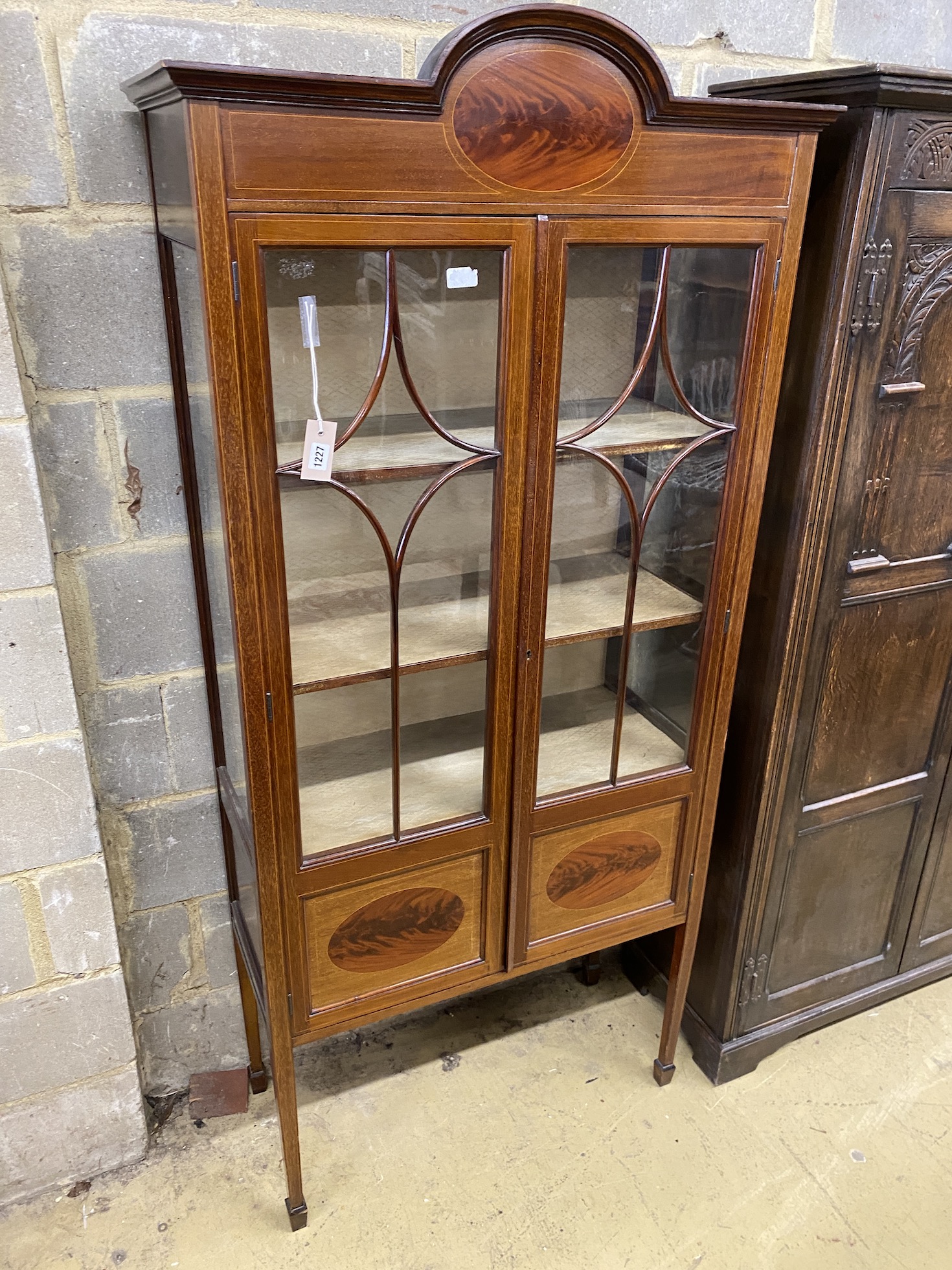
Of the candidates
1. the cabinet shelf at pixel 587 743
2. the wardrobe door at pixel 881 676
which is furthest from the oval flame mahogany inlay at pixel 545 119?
the cabinet shelf at pixel 587 743

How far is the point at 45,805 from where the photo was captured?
4.74 feet

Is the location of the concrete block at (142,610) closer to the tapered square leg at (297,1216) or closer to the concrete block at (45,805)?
the concrete block at (45,805)

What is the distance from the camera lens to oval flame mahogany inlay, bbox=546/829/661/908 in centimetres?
158

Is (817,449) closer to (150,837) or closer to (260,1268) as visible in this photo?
(150,837)

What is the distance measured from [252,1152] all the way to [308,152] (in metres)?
1.67

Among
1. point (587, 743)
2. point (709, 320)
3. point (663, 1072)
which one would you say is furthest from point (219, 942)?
point (709, 320)

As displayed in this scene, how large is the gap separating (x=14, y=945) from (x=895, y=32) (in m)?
2.21

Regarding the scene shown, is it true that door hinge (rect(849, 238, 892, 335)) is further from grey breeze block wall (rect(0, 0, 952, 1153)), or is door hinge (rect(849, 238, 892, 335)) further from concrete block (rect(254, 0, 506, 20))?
concrete block (rect(254, 0, 506, 20))

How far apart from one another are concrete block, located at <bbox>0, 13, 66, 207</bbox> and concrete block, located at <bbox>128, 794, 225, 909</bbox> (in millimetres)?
971

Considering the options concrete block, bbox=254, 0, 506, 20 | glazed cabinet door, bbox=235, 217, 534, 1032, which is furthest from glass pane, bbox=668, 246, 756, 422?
concrete block, bbox=254, 0, 506, 20

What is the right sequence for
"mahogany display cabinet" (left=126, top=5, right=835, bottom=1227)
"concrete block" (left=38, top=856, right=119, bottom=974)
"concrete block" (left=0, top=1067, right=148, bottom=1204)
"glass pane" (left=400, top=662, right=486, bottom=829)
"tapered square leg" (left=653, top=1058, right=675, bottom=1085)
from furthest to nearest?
"tapered square leg" (left=653, top=1058, right=675, bottom=1085)
"concrete block" (left=0, top=1067, right=148, bottom=1204)
"concrete block" (left=38, top=856, right=119, bottom=974)
"glass pane" (left=400, top=662, right=486, bottom=829)
"mahogany display cabinet" (left=126, top=5, right=835, bottom=1227)

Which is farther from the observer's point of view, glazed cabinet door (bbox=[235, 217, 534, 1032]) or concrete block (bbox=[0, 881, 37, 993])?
concrete block (bbox=[0, 881, 37, 993])

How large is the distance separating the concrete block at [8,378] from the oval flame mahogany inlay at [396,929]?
0.87 metres

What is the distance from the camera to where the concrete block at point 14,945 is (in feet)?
4.83
